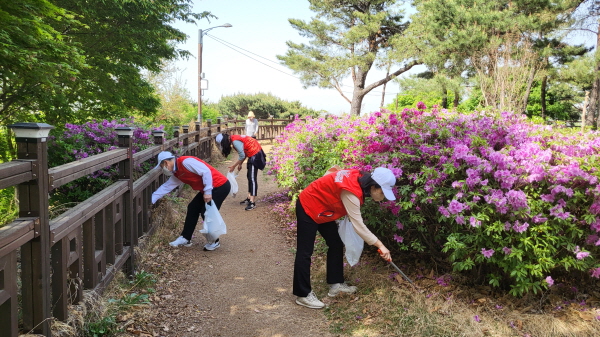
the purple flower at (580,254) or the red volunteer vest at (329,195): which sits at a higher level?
the red volunteer vest at (329,195)

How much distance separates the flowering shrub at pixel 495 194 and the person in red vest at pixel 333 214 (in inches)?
20.4

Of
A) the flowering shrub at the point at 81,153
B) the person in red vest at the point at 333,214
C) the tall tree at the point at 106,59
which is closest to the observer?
the person in red vest at the point at 333,214

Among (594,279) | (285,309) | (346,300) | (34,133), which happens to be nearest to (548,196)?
(594,279)

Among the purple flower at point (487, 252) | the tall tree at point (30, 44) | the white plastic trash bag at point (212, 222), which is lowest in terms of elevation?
the white plastic trash bag at point (212, 222)

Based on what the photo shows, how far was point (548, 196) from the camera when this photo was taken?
3.68 m

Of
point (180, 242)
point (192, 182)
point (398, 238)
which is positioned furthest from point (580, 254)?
point (180, 242)

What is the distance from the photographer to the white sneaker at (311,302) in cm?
432

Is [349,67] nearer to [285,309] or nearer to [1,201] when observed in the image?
[1,201]

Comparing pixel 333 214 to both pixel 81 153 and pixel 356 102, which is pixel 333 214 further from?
pixel 356 102

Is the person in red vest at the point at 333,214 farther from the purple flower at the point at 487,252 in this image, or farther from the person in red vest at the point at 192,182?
the person in red vest at the point at 192,182

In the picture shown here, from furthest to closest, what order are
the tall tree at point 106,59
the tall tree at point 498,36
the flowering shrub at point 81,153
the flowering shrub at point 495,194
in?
1. the tall tree at point 498,36
2. the tall tree at point 106,59
3. the flowering shrub at point 81,153
4. the flowering shrub at point 495,194

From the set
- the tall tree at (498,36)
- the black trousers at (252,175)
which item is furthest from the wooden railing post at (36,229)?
the tall tree at (498,36)

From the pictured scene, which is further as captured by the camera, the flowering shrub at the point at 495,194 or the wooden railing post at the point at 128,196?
the wooden railing post at the point at 128,196

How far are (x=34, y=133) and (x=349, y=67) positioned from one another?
24.6 meters
